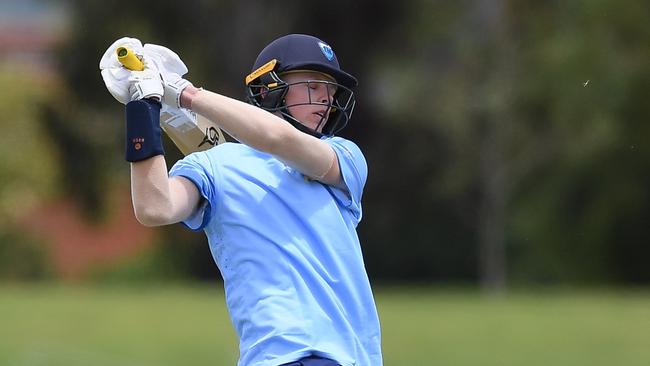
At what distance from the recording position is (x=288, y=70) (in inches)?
172

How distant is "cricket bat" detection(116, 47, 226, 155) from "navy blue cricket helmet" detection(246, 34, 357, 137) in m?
0.21

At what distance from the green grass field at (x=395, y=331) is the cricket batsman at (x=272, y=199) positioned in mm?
9351

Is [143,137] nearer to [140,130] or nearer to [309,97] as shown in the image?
[140,130]

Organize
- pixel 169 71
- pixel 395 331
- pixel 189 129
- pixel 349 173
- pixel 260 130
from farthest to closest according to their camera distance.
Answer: pixel 395 331 → pixel 189 129 → pixel 349 173 → pixel 169 71 → pixel 260 130

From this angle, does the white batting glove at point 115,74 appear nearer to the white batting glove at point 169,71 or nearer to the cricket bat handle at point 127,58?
the cricket bat handle at point 127,58

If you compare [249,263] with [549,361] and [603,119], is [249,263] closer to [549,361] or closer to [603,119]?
[549,361]

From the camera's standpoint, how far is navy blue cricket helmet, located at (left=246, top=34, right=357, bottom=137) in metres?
4.36

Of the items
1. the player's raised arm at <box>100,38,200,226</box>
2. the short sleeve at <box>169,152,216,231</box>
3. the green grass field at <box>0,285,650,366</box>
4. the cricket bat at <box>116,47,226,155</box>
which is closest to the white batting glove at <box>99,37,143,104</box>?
the player's raised arm at <box>100,38,200,226</box>

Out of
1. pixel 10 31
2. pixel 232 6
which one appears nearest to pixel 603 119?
pixel 232 6

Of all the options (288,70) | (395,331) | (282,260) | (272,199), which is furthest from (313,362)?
(395,331)

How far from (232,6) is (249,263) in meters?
30.9

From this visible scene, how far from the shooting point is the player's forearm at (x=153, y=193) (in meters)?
3.95

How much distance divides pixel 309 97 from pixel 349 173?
0.28m

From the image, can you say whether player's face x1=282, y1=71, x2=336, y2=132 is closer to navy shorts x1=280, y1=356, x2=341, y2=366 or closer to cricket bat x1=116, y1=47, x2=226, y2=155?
cricket bat x1=116, y1=47, x2=226, y2=155
